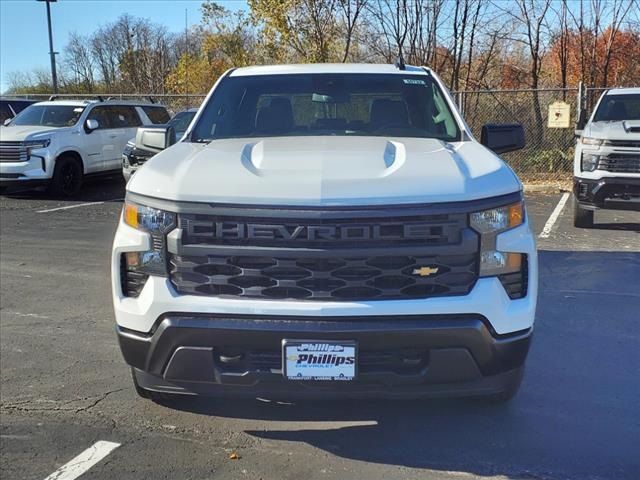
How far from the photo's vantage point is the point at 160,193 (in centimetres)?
291

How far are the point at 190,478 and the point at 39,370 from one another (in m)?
1.79

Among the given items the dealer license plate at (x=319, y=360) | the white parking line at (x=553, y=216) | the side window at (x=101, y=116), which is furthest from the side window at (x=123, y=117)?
the dealer license plate at (x=319, y=360)

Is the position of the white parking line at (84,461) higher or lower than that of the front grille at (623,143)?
lower

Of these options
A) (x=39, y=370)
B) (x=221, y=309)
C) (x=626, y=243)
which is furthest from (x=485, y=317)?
(x=626, y=243)

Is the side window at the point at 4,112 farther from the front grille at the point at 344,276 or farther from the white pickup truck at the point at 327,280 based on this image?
the front grille at the point at 344,276

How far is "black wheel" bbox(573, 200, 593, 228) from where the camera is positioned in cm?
881

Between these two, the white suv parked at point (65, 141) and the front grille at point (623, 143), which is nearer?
the front grille at point (623, 143)

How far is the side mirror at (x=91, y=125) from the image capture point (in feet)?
41.4

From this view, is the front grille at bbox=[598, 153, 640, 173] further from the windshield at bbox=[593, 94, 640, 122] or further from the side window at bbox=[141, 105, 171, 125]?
the side window at bbox=[141, 105, 171, 125]

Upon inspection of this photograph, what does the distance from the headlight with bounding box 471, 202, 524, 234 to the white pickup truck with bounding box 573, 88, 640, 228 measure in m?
5.98

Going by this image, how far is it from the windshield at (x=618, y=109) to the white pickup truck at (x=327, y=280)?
7058mm

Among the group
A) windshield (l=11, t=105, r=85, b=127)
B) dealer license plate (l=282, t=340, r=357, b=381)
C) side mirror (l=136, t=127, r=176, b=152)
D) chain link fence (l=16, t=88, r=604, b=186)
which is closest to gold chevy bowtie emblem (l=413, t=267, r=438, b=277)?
dealer license plate (l=282, t=340, r=357, b=381)

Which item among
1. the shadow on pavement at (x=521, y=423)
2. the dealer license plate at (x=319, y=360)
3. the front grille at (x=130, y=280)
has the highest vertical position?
the front grille at (x=130, y=280)

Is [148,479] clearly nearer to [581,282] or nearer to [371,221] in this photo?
[371,221]
